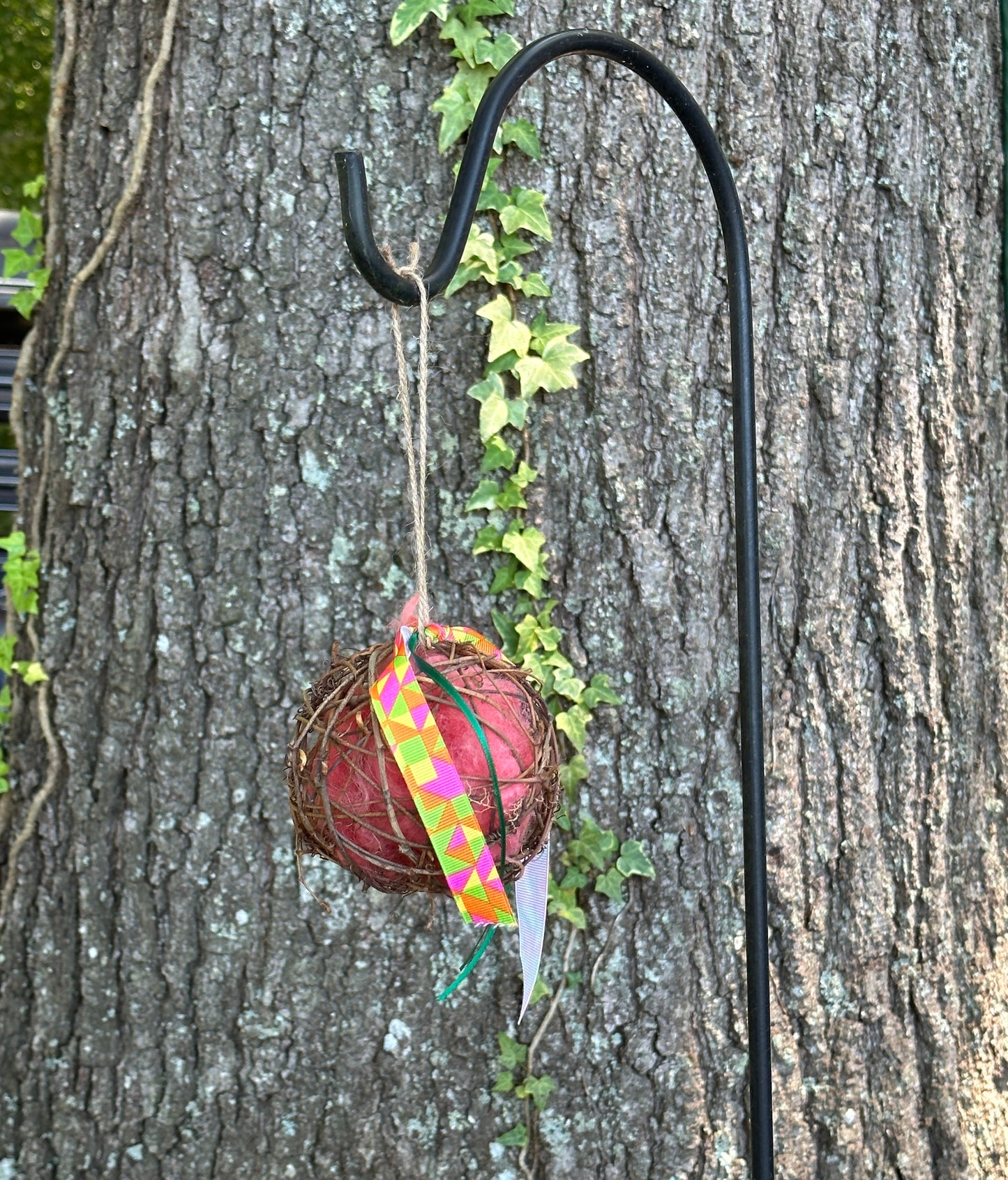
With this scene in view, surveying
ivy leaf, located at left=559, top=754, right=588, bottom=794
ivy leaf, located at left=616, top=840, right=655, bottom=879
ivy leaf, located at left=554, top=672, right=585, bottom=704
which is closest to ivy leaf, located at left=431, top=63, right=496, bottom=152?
ivy leaf, located at left=554, top=672, right=585, bottom=704

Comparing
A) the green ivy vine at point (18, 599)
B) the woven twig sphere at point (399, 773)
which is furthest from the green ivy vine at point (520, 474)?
the green ivy vine at point (18, 599)

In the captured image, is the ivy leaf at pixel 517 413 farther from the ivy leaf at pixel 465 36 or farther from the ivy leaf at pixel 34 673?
the ivy leaf at pixel 34 673

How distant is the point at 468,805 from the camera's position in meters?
0.90

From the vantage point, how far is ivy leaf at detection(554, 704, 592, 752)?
4.93ft

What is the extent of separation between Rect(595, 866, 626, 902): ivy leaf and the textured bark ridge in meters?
0.05

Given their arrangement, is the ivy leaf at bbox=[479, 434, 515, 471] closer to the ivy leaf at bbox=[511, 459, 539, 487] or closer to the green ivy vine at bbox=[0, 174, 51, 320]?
the ivy leaf at bbox=[511, 459, 539, 487]

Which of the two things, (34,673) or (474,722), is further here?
(34,673)

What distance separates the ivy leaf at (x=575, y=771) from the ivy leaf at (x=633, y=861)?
0.10m

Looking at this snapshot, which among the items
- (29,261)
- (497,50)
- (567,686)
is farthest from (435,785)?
(29,261)

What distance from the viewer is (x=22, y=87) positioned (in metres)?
6.52

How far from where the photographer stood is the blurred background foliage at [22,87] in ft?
21.1

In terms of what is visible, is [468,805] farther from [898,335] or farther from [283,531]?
[898,335]

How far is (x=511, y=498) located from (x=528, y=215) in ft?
1.17

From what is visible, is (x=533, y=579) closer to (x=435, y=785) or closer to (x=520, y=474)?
(x=520, y=474)
